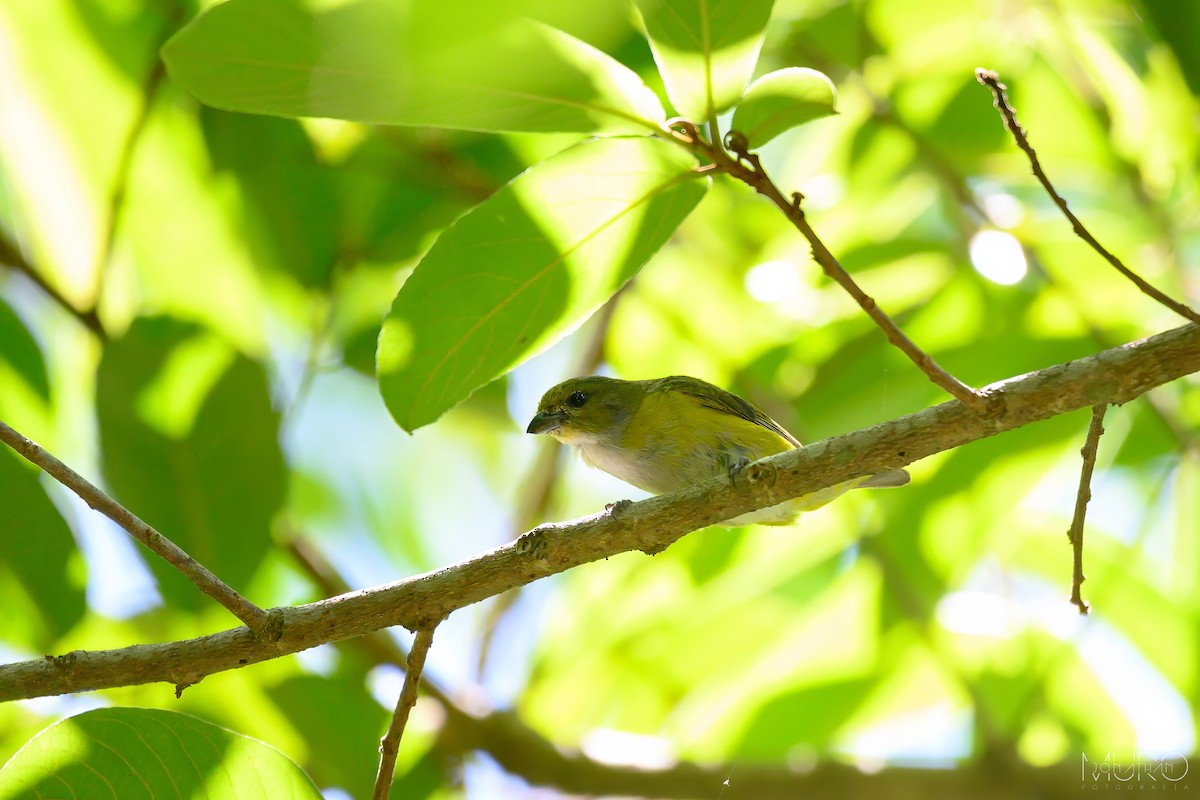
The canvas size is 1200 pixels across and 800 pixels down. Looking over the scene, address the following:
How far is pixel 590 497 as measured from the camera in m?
4.86

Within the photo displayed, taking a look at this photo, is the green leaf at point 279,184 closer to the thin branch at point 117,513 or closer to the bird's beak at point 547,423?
the bird's beak at point 547,423

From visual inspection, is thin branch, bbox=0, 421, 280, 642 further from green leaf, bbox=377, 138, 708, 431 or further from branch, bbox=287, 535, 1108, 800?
branch, bbox=287, 535, 1108, 800

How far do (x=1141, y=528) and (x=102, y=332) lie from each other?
329 cm

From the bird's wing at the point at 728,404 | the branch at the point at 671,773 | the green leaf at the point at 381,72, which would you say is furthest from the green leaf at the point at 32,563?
the bird's wing at the point at 728,404

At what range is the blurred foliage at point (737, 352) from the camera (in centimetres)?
289

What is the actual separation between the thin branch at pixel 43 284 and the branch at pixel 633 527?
4.51 ft

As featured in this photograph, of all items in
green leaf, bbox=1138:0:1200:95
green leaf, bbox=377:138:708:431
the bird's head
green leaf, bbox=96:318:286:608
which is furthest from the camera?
the bird's head

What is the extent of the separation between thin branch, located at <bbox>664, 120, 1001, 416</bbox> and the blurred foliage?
1064mm

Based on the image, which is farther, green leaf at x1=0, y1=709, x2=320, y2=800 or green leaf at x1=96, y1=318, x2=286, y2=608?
green leaf at x1=96, y1=318, x2=286, y2=608

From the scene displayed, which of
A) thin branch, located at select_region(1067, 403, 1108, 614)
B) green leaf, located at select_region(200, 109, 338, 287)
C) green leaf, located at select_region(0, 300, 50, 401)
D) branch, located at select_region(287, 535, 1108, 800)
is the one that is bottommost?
thin branch, located at select_region(1067, 403, 1108, 614)

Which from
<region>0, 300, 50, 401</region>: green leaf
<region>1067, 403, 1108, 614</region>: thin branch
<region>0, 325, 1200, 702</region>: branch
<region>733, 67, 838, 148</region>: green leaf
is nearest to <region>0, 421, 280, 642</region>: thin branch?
<region>0, 325, 1200, 702</region>: branch

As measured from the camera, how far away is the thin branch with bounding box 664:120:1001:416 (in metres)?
1.75

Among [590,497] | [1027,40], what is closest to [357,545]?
[590,497]

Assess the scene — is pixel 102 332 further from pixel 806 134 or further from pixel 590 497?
pixel 806 134
